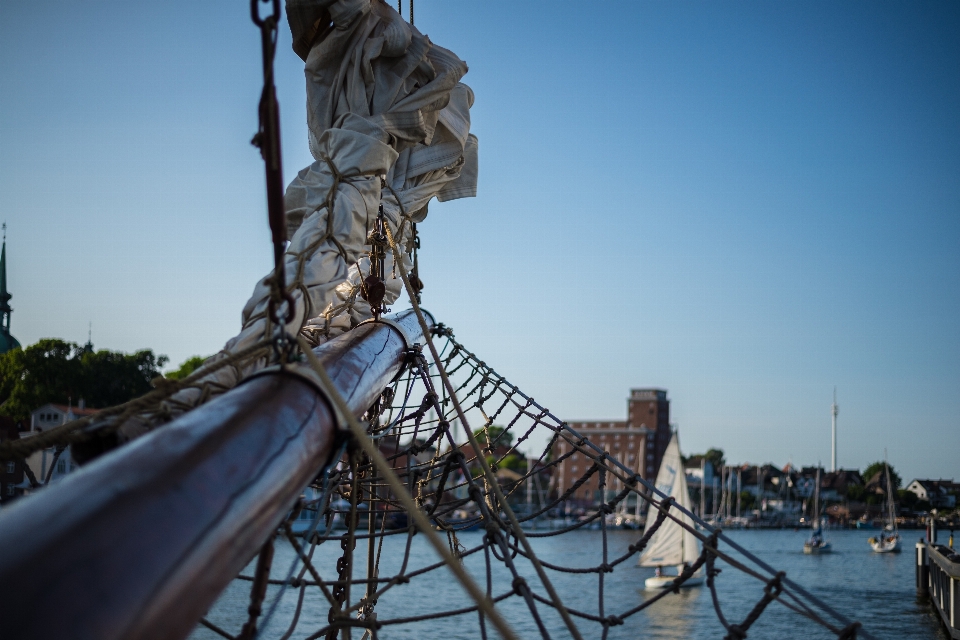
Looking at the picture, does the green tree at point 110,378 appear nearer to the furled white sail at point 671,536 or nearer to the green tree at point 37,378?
the green tree at point 37,378

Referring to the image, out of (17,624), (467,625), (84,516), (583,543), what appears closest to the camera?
(17,624)

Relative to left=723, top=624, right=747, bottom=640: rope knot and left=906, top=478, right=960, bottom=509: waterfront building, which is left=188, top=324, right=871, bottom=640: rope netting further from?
→ left=906, top=478, right=960, bottom=509: waterfront building

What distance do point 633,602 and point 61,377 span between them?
26.8 metres

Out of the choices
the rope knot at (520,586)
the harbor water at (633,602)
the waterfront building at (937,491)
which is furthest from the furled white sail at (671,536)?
the waterfront building at (937,491)

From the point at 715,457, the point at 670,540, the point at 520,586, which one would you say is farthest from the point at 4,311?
the point at 715,457

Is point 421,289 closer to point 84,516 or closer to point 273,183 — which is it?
point 273,183

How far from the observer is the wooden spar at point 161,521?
135 cm

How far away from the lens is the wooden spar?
1348mm

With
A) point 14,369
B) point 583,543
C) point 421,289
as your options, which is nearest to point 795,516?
point 583,543

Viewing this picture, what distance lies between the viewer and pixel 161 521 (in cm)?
159

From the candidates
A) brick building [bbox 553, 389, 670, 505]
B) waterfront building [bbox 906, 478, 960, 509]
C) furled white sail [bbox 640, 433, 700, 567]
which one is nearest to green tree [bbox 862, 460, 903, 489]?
waterfront building [bbox 906, 478, 960, 509]

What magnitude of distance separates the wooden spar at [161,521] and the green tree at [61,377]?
42.9 meters

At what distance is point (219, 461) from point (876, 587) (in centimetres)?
4514

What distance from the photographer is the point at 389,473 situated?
2150mm
